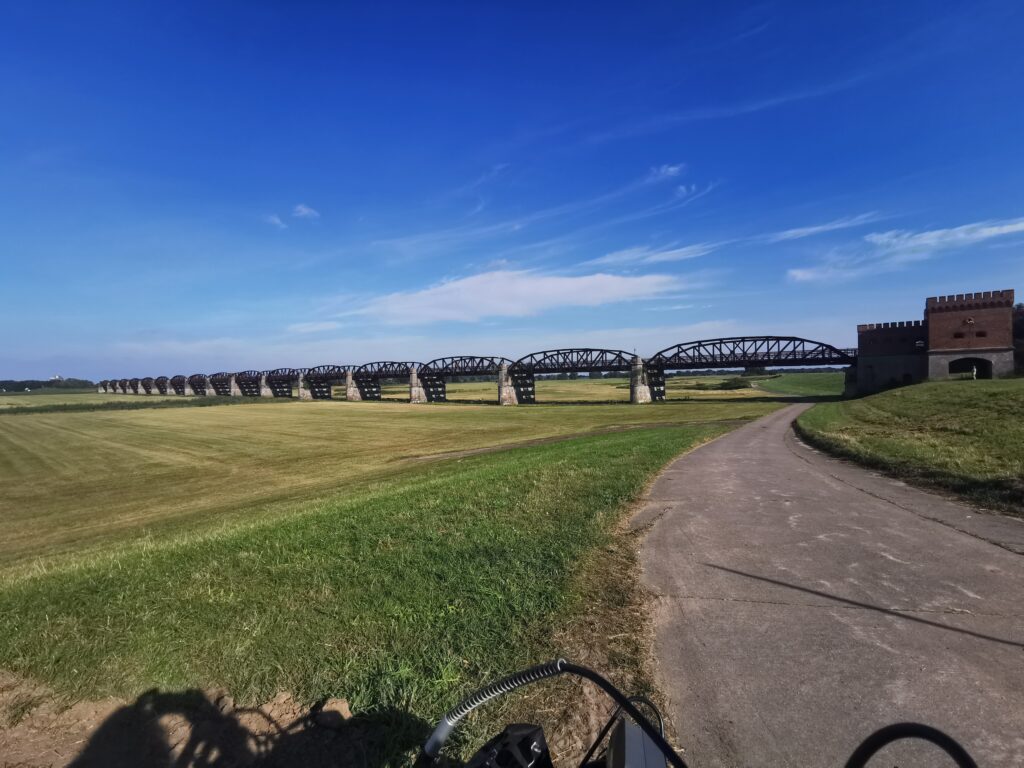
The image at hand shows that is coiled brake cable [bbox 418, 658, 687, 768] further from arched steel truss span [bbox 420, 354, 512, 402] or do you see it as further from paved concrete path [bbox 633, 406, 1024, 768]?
arched steel truss span [bbox 420, 354, 512, 402]

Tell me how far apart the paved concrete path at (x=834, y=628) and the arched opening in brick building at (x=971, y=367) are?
7645 centimetres

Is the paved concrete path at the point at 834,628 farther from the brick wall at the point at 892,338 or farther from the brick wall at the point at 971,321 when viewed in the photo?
the brick wall at the point at 892,338

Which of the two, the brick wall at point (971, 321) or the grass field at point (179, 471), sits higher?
the brick wall at point (971, 321)

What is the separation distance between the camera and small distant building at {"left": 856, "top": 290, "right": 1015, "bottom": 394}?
66.8 meters

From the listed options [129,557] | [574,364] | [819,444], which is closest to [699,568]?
[129,557]

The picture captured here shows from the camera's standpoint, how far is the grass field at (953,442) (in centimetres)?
1238

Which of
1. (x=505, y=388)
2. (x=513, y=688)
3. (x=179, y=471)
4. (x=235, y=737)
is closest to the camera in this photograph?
(x=513, y=688)

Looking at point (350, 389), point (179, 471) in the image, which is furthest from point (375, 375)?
point (179, 471)

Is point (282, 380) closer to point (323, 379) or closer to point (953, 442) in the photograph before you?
point (323, 379)

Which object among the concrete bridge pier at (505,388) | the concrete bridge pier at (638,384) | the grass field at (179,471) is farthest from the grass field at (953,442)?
the concrete bridge pier at (505,388)

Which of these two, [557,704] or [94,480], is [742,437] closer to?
[557,704]

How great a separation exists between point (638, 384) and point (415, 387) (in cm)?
6194

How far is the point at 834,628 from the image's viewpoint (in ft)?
18.4

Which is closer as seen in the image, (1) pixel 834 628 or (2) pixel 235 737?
(2) pixel 235 737
